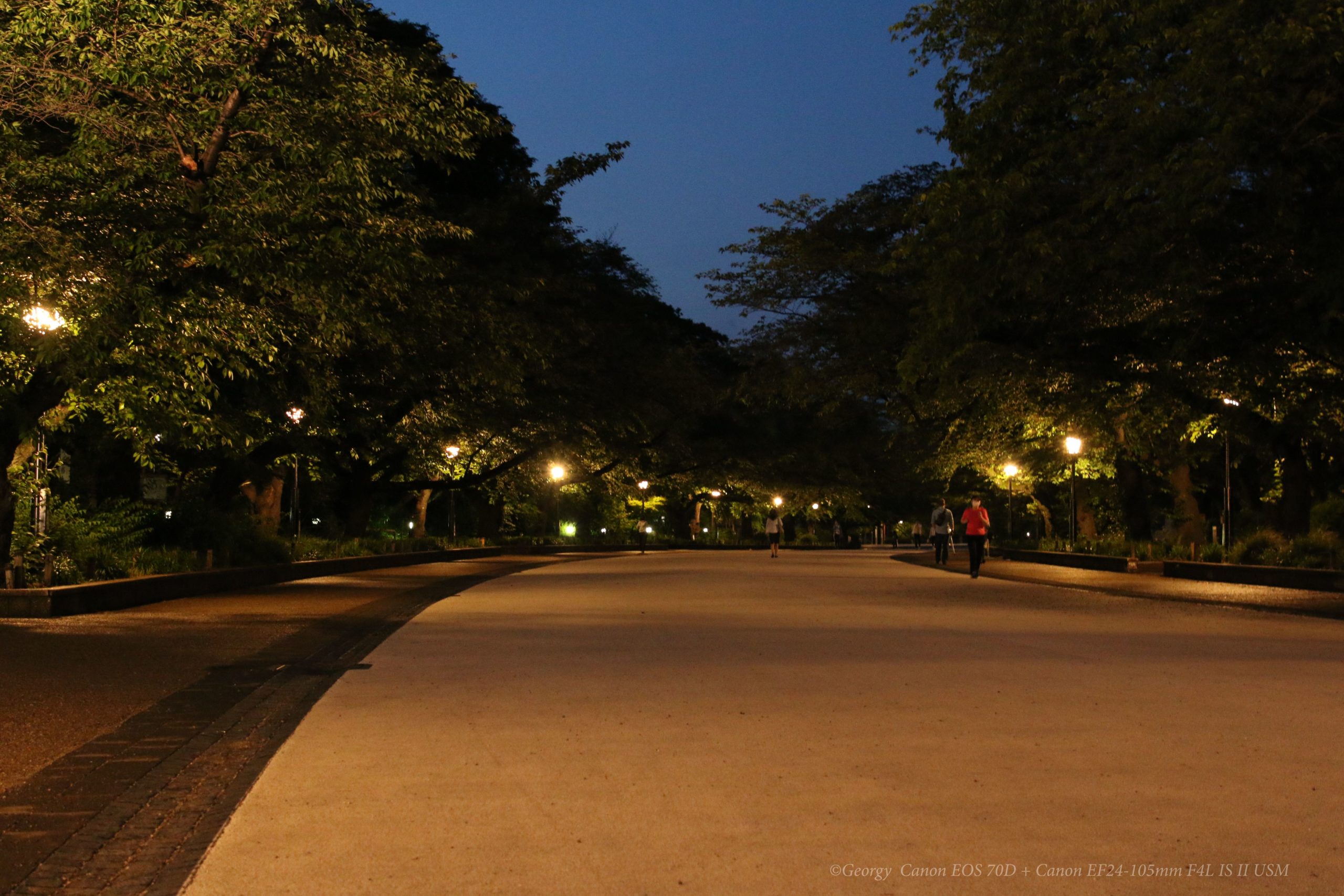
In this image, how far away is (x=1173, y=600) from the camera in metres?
20.5

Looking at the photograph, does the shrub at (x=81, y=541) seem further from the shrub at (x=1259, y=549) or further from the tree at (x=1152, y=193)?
the shrub at (x=1259, y=549)

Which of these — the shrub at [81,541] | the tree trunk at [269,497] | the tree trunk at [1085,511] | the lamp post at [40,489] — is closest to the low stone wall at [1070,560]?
the tree trunk at [1085,511]

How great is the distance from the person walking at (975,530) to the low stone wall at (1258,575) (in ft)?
12.0

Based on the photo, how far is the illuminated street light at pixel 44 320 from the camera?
1602 cm

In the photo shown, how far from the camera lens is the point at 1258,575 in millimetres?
24453

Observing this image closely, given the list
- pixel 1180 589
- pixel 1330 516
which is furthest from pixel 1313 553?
pixel 1330 516

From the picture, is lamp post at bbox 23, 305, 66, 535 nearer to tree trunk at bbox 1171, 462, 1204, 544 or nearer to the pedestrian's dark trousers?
the pedestrian's dark trousers

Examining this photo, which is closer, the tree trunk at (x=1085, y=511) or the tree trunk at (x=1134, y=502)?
the tree trunk at (x=1134, y=502)

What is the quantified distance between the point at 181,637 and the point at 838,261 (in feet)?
90.6

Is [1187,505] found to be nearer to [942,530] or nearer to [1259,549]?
[942,530]

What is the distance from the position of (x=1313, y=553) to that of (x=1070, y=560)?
27.5 ft

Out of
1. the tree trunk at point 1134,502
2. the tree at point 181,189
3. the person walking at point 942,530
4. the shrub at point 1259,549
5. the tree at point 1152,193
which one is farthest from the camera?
the tree trunk at point 1134,502

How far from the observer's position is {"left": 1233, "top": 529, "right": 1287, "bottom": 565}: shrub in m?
26.3

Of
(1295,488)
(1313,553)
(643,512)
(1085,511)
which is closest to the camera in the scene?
(1313,553)
